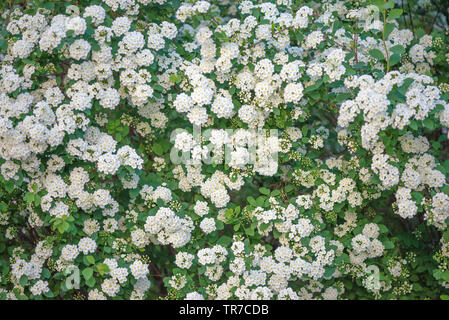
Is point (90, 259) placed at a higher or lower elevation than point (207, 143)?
lower

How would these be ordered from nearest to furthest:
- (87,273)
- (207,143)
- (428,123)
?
(428,123) < (87,273) < (207,143)

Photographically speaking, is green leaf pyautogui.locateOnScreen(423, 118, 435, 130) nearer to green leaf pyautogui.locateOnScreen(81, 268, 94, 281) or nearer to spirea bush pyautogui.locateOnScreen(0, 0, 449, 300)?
spirea bush pyautogui.locateOnScreen(0, 0, 449, 300)

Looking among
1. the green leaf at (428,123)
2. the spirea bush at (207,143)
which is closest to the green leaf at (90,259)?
the spirea bush at (207,143)

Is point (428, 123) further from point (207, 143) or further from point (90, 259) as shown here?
point (90, 259)

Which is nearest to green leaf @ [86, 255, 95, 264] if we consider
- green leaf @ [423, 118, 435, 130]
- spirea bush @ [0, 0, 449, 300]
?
spirea bush @ [0, 0, 449, 300]

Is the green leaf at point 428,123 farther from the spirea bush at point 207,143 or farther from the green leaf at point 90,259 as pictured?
the green leaf at point 90,259

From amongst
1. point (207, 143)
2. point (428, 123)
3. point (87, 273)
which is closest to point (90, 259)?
point (87, 273)

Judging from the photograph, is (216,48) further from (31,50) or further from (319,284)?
(319,284)
